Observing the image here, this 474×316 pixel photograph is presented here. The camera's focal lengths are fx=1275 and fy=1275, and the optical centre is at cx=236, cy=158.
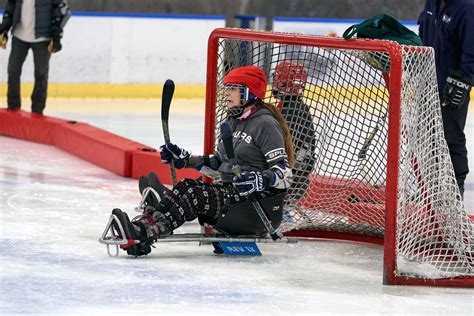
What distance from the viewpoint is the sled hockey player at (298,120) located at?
5484 mm

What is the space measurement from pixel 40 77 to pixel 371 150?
14.7ft

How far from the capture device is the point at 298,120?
551 centimetres

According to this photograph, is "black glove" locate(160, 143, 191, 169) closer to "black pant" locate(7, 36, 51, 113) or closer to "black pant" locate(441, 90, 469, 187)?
"black pant" locate(441, 90, 469, 187)

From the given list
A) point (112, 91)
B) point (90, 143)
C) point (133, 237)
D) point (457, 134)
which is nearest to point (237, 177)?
point (133, 237)

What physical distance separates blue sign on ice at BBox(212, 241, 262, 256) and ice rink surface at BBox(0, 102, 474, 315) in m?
0.04

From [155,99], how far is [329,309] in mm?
7440

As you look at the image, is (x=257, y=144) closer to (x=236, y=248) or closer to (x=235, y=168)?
(x=235, y=168)

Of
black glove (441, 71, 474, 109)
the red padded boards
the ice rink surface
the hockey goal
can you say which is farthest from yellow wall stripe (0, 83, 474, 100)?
black glove (441, 71, 474, 109)

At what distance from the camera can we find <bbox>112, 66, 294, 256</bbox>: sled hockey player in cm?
479

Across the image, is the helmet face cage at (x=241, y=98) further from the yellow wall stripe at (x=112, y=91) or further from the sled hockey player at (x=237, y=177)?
the yellow wall stripe at (x=112, y=91)

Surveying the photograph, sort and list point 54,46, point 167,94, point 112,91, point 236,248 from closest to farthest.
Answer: point 167,94
point 236,248
point 54,46
point 112,91

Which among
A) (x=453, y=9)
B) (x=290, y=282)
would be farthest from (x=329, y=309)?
(x=453, y=9)

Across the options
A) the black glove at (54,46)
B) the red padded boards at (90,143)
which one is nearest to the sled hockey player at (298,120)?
the red padded boards at (90,143)

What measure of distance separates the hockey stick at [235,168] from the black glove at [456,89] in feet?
4.00
